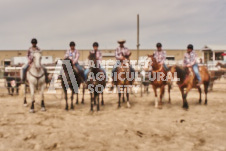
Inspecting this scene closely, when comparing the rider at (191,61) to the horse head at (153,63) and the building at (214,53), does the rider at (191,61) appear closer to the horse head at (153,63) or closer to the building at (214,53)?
the horse head at (153,63)

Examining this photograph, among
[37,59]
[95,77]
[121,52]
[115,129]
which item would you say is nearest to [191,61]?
[121,52]

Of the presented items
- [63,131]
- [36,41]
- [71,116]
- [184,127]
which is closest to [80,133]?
[63,131]

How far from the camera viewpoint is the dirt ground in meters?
4.55

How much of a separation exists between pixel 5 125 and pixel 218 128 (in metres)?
5.76

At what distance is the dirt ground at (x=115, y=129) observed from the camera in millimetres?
4555

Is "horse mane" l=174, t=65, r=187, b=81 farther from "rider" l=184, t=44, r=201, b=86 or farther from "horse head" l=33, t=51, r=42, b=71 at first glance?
"horse head" l=33, t=51, r=42, b=71

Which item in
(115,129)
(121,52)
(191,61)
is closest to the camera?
(115,129)

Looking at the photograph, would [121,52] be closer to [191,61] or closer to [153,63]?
[153,63]

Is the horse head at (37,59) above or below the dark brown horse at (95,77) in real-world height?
above

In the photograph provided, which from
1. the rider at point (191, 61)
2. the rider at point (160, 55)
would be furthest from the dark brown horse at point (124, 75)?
the rider at point (191, 61)

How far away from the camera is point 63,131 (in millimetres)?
5543

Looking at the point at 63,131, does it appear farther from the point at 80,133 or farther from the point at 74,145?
the point at 74,145

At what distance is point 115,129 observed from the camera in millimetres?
5719

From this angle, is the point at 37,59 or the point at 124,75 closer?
the point at 37,59
